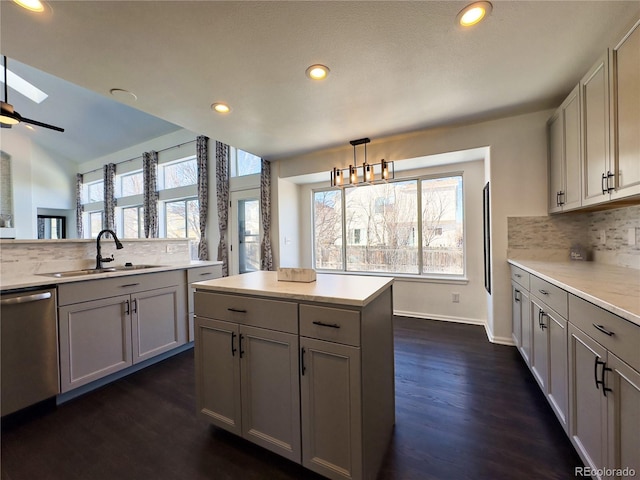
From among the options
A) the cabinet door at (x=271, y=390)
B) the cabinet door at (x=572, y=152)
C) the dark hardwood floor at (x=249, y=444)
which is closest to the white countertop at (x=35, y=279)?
the dark hardwood floor at (x=249, y=444)

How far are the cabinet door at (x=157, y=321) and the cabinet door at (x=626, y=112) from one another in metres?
3.58

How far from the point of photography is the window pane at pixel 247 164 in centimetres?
479

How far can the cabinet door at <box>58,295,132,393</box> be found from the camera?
6.34 feet

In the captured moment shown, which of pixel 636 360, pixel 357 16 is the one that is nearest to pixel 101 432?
pixel 636 360

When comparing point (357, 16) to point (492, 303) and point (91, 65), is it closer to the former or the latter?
point (91, 65)

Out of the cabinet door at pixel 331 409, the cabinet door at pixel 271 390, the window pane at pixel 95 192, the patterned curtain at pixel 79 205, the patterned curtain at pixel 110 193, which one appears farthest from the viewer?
the patterned curtain at pixel 79 205

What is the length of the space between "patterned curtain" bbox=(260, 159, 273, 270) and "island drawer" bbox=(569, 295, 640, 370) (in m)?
3.74

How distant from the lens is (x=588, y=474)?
1291 millimetres

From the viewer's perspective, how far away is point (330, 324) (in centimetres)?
123

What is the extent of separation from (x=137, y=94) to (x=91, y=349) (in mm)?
2171

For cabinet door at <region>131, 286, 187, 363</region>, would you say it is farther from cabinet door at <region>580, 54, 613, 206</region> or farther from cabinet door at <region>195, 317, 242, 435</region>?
cabinet door at <region>580, 54, 613, 206</region>

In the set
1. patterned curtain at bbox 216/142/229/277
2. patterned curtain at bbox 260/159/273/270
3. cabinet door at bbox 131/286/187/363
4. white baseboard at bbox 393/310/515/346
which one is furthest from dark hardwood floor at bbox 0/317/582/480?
patterned curtain at bbox 216/142/229/277

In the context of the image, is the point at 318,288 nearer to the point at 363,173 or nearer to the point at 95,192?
the point at 363,173

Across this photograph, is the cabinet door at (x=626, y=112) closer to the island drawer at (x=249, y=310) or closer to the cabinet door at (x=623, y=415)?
the cabinet door at (x=623, y=415)
